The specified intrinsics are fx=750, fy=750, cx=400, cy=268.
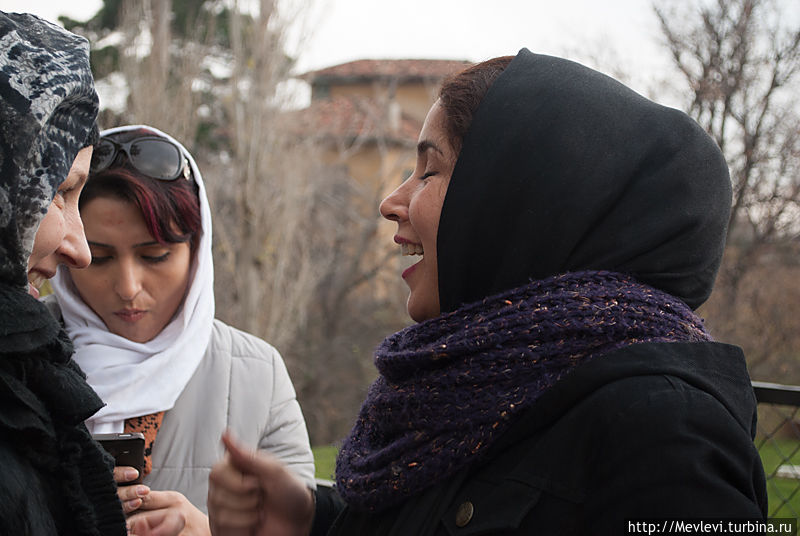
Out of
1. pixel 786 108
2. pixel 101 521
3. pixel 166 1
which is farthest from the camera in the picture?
pixel 166 1

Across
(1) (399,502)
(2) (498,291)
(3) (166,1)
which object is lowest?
(1) (399,502)

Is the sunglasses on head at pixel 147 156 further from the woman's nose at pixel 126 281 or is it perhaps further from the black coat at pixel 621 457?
the black coat at pixel 621 457

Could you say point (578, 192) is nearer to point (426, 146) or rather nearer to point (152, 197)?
point (426, 146)

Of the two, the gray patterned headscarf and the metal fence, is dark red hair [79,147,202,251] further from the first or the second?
the metal fence

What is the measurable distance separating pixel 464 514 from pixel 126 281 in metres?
1.49

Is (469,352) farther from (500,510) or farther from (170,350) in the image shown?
(170,350)

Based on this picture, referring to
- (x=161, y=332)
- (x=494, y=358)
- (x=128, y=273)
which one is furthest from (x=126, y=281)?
(x=494, y=358)

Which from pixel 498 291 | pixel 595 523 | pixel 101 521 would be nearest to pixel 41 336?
pixel 101 521

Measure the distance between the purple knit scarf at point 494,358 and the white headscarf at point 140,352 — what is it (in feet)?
3.37

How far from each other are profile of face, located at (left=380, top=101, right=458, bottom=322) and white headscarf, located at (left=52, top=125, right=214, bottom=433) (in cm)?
100

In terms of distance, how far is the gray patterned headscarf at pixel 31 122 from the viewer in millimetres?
1272

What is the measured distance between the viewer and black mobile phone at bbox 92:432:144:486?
5.81ft

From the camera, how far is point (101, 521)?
1.47m

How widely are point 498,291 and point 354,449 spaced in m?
0.54
